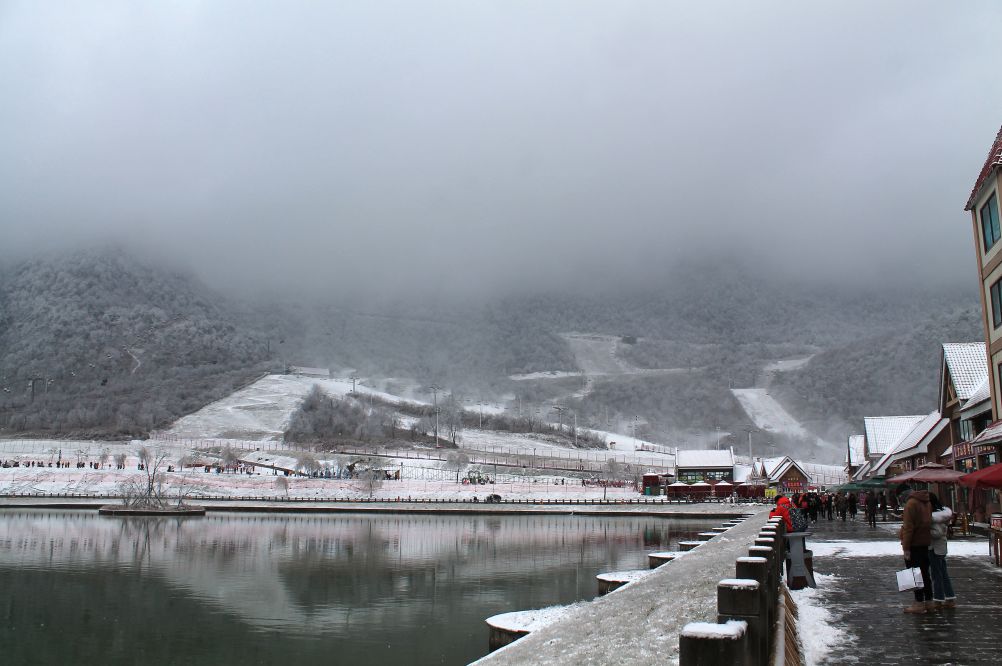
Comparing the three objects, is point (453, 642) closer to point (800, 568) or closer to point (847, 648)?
point (800, 568)

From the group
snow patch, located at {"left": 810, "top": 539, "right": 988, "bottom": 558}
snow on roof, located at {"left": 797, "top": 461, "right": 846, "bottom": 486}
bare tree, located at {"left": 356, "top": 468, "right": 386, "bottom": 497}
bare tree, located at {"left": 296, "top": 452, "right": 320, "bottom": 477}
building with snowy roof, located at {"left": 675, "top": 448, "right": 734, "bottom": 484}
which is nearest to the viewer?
snow patch, located at {"left": 810, "top": 539, "right": 988, "bottom": 558}

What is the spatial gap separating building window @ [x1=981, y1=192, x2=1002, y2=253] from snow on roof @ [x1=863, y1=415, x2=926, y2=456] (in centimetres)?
4054

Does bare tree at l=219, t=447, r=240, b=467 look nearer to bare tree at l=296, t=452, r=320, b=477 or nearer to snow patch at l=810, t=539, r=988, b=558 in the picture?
bare tree at l=296, t=452, r=320, b=477

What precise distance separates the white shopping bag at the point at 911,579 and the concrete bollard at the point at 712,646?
9013 mm

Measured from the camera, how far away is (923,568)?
1284cm

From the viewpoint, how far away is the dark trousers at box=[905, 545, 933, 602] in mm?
12741

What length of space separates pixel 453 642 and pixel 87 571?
2048 cm

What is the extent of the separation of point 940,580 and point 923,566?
39cm

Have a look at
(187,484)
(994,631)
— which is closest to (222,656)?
(994,631)

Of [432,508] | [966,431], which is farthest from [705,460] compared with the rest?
[966,431]

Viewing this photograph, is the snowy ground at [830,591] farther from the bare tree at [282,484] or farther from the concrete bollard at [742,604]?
the bare tree at [282,484]

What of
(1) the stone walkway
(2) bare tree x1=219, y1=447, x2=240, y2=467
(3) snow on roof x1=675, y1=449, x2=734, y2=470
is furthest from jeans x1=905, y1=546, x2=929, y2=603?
(2) bare tree x1=219, y1=447, x2=240, y2=467

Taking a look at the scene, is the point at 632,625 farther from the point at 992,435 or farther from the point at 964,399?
the point at 964,399

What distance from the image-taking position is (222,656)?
62.6 ft
